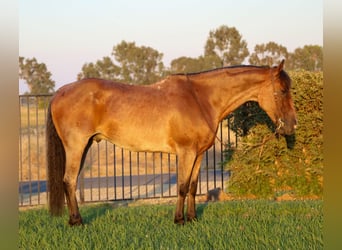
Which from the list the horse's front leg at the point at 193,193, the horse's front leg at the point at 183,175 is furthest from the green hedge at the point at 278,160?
the horse's front leg at the point at 183,175

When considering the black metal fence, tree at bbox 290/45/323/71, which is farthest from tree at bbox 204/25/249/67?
the black metal fence

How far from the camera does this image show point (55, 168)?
6.41 metres

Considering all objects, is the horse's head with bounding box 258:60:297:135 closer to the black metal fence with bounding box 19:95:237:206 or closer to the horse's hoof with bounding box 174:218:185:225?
the horse's hoof with bounding box 174:218:185:225

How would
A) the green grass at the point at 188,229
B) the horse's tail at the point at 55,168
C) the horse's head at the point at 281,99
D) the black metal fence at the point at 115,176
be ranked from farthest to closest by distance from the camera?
the black metal fence at the point at 115,176, the horse's tail at the point at 55,168, the horse's head at the point at 281,99, the green grass at the point at 188,229

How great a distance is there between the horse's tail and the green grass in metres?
0.27

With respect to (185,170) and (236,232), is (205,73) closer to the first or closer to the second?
(185,170)

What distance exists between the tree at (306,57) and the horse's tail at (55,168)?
95.3 feet

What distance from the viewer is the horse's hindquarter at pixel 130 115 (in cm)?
614

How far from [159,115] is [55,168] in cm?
174

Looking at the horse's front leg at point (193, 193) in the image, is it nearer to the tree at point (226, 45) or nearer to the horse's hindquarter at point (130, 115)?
the horse's hindquarter at point (130, 115)

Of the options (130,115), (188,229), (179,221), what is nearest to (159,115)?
(130,115)

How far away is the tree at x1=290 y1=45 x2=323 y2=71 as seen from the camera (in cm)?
3372
